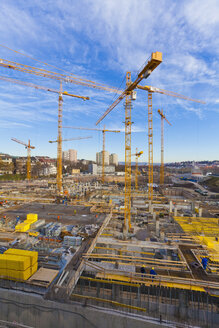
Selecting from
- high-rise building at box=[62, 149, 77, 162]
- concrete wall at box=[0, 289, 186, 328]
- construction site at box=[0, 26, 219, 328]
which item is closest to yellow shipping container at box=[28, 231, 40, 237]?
construction site at box=[0, 26, 219, 328]

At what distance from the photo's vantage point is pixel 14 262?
25.9 feet

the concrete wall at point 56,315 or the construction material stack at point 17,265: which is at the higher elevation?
the construction material stack at point 17,265

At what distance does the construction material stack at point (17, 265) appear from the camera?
784 centimetres

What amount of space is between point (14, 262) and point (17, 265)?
20 cm

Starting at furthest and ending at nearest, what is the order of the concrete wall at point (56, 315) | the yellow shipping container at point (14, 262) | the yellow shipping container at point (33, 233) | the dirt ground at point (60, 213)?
the dirt ground at point (60, 213) < the yellow shipping container at point (33, 233) < the yellow shipping container at point (14, 262) < the concrete wall at point (56, 315)

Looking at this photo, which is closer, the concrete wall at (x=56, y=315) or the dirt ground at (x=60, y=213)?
the concrete wall at (x=56, y=315)

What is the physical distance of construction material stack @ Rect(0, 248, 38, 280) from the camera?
7.84 m

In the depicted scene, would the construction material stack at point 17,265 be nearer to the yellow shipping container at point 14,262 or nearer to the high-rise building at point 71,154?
the yellow shipping container at point 14,262

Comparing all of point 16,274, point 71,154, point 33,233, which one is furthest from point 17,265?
point 71,154

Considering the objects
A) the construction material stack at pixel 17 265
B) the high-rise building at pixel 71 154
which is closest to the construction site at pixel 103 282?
the construction material stack at pixel 17 265

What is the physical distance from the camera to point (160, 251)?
1209cm

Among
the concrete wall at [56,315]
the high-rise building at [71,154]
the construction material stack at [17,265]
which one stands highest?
the high-rise building at [71,154]

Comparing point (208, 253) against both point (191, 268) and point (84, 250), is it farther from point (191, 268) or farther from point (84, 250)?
point (84, 250)

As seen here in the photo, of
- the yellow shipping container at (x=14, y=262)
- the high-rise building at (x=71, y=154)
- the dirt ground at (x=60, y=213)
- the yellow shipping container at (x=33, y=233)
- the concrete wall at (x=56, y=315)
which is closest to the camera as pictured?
the concrete wall at (x=56, y=315)
